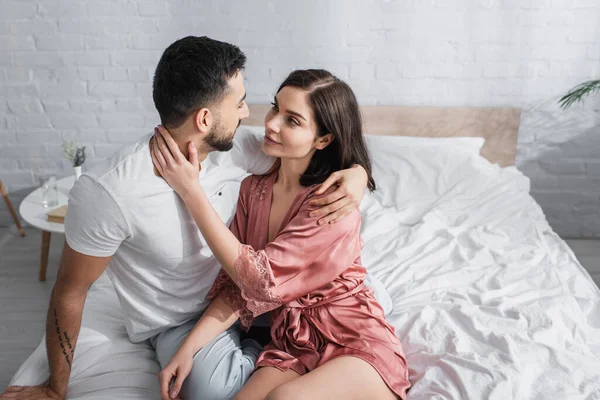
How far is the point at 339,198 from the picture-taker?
4.51ft

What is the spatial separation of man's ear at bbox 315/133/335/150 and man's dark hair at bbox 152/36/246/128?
28 cm

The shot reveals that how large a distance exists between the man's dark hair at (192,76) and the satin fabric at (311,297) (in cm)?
33

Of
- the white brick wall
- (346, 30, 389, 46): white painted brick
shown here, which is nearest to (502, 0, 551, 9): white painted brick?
the white brick wall

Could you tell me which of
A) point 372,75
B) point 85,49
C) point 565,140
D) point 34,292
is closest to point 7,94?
point 85,49

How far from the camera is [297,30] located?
2807 mm

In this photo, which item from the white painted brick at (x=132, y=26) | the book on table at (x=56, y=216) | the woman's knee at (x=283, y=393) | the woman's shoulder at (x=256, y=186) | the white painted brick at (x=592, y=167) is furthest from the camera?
the white painted brick at (x=592, y=167)

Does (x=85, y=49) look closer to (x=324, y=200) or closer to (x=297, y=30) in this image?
(x=297, y=30)

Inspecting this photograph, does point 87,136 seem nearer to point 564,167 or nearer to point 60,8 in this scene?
point 60,8

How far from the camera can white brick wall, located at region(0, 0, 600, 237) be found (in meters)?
2.75

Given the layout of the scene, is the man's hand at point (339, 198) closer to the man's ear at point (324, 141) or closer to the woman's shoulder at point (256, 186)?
the man's ear at point (324, 141)

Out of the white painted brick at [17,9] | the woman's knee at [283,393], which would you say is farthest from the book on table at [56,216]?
the woman's knee at [283,393]

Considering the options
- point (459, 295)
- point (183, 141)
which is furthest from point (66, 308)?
point (459, 295)

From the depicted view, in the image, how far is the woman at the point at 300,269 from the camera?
126 cm

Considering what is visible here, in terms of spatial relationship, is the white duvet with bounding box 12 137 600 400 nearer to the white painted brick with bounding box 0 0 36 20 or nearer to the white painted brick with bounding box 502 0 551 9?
the white painted brick with bounding box 502 0 551 9
